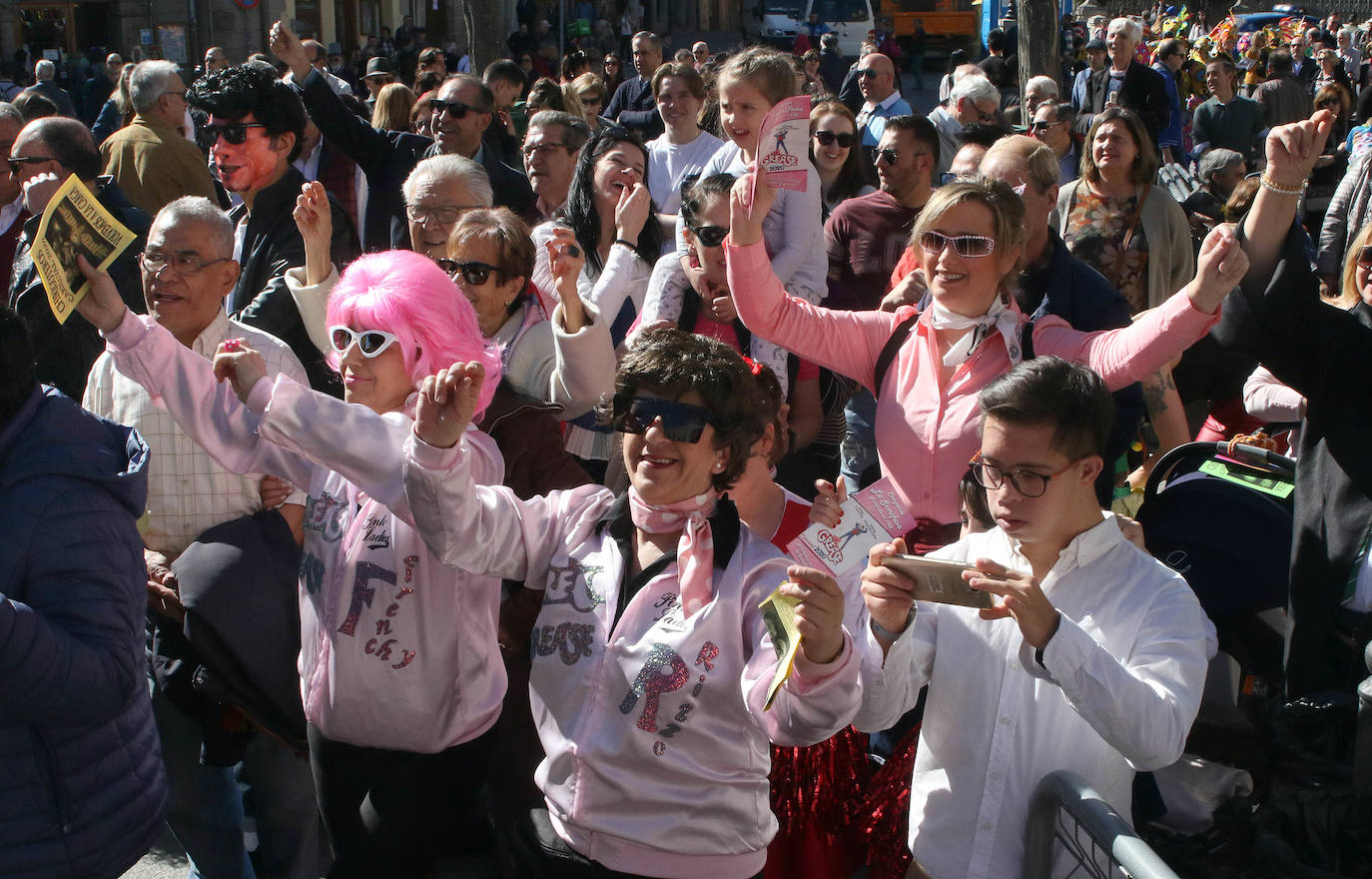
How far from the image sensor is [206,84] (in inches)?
176

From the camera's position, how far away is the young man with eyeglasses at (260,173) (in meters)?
4.25

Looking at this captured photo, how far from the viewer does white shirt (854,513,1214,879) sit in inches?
91.3

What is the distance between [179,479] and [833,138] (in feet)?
12.5

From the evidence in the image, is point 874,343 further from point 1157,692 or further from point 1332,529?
point 1157,692

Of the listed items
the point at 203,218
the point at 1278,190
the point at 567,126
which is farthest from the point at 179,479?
the point at 567,126

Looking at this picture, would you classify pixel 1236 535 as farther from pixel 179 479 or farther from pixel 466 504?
pixel 179 479

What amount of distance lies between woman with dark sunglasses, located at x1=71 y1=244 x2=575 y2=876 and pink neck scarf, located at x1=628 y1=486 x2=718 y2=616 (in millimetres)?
437

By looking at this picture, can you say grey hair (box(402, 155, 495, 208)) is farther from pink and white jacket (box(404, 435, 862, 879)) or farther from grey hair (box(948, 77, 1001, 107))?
grey hair (box(948, 77, 1001, 107))

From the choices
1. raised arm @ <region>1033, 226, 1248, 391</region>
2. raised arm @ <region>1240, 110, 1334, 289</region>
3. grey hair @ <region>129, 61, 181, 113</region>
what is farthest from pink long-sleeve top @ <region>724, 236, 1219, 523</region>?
grey hair @ <region>129, 61, 181, 113</region>

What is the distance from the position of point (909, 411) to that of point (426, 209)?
1848 mm

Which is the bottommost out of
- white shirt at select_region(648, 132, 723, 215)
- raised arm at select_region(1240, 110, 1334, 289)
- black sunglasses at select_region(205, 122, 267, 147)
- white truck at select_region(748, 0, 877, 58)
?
white truck at select_region(748, 0, 877, 58)

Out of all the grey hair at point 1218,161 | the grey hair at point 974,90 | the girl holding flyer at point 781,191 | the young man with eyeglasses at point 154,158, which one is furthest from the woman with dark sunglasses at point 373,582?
the grey hair at point 1218,161

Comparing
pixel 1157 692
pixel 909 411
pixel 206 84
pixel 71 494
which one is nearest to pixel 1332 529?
pixel 909 411

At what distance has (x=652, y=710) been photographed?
2.36m
